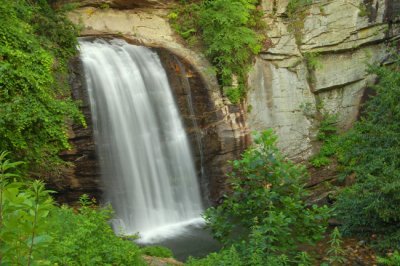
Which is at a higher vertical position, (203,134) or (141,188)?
(203,134)

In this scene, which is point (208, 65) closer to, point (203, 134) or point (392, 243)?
point (203, 134)

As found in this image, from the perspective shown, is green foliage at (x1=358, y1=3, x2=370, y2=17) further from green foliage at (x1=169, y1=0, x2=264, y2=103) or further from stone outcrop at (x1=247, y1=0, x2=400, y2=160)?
green foliage at (x1=169, y1=0, x2=264, y2=103)

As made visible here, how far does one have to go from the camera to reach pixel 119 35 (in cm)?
1248

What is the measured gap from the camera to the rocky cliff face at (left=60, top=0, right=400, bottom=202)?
12.7 metres

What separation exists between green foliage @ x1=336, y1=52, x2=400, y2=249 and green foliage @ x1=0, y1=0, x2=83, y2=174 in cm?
575

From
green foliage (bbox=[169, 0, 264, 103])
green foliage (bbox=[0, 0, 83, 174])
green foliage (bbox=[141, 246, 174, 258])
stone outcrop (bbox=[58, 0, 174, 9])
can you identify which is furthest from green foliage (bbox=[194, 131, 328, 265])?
stone outcrop (bbox=[58, 0, 174, 9])

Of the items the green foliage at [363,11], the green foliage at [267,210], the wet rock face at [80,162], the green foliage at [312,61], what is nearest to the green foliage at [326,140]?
the green foliage at [312,61]

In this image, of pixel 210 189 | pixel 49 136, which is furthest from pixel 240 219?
pixel 210 189

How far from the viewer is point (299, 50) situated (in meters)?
13.3

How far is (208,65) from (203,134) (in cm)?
222

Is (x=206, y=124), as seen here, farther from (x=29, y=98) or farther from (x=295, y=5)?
(x=295, y=5)

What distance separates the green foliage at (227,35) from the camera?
12.0m

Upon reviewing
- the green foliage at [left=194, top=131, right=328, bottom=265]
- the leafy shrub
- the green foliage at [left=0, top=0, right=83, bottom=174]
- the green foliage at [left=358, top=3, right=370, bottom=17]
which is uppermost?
the green foliage at [left=358, top=3, right=370, bottom=17]

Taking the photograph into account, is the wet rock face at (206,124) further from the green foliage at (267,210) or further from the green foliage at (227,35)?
the green foliage at (267,210)
